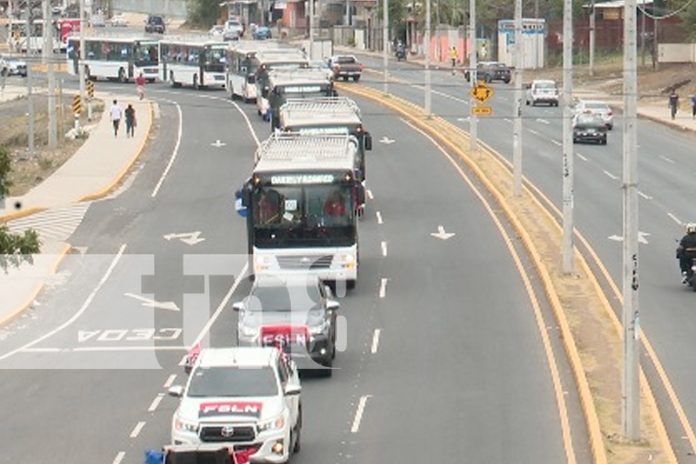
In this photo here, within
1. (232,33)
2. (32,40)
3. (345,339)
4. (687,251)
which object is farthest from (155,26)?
(345,339)

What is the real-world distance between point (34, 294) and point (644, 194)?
23.5 meters

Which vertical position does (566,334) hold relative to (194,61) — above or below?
Result: below

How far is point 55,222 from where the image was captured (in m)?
52.5

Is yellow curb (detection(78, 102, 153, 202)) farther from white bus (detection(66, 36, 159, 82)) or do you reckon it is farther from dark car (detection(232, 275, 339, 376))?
white bus (detection(66, 36, 159, 82))

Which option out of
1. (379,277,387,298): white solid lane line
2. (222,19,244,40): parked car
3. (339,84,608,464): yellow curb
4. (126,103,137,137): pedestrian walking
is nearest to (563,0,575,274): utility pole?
(339,84,608,464): yellow curb

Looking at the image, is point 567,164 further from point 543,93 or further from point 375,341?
point 543,93

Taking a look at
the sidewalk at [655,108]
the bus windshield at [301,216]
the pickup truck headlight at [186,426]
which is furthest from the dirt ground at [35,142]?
the sidewalk at [655,108]

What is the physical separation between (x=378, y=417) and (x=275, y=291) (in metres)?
4.70

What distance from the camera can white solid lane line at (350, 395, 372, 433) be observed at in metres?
27.5

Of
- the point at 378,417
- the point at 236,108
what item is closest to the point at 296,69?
the point at 236,108

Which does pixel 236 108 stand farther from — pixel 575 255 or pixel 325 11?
pixel 325 11

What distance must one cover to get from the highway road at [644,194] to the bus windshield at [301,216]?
6542 millimetres

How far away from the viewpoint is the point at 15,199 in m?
56.3

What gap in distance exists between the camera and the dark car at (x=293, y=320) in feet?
102
